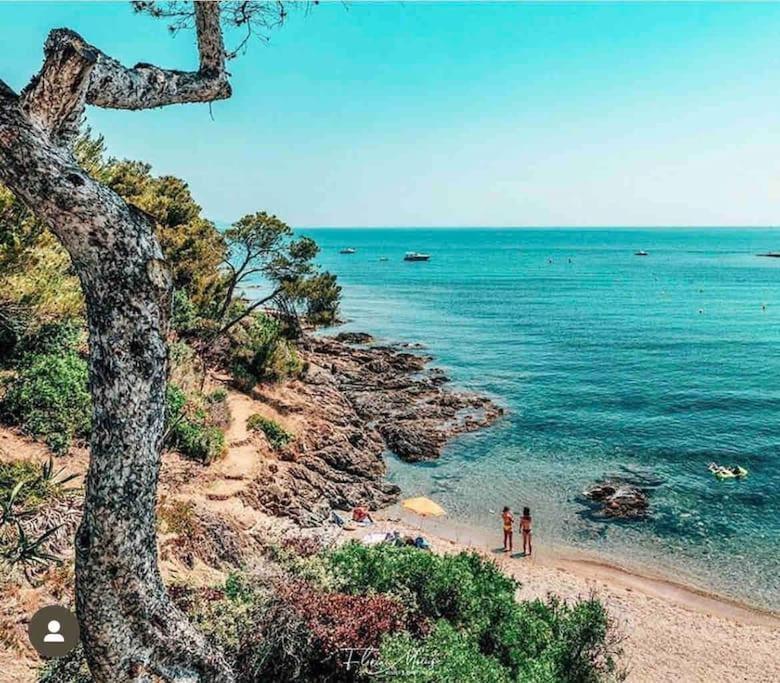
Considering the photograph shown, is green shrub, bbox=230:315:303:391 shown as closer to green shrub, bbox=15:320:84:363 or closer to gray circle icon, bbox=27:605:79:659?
green shrub, bbox=15:320:84:363

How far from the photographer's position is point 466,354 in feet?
154

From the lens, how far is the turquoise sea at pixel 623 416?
67.6ft

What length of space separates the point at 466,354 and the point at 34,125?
44121 millimetres

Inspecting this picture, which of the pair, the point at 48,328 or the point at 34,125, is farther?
the point at 48,328

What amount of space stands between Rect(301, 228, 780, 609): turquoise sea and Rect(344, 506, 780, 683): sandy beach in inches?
35.0

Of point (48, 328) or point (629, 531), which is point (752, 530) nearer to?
point (629, 531)

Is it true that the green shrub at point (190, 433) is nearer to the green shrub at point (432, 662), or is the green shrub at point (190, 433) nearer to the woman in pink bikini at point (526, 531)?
the woman in pink bikini at point (526, 531)

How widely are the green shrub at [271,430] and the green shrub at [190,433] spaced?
2.64m

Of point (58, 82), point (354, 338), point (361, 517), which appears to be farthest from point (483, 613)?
point (354, 338)

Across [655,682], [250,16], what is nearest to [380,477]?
[655,682]

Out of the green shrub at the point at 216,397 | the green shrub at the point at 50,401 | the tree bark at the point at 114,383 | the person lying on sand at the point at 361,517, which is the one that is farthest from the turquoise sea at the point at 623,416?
the tree bark at the point at 114,383

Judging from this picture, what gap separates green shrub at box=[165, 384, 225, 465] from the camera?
18578 millimetres

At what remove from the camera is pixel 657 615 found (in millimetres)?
16469

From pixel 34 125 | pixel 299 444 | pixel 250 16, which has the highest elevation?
pixel 250 16
